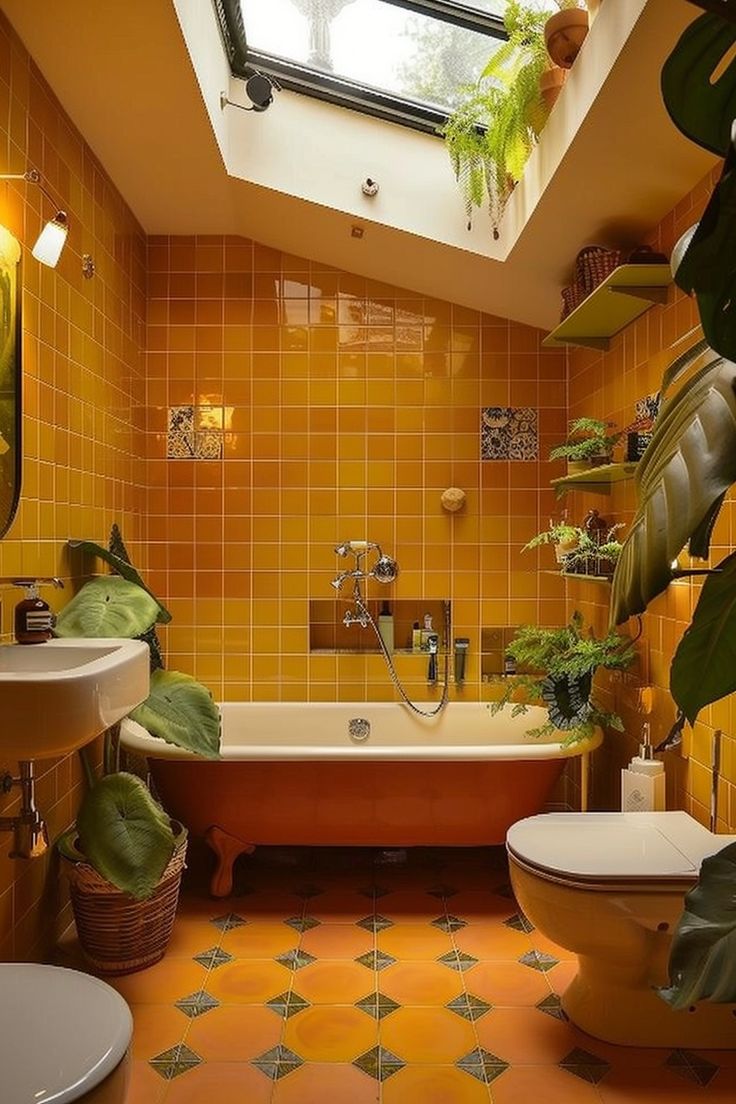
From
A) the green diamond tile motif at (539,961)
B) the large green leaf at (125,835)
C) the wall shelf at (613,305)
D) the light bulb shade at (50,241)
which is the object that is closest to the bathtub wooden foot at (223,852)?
the large green leaf at (125,835)

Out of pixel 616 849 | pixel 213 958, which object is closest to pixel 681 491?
pixel 616 849

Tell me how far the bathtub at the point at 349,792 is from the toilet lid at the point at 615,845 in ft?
1.93

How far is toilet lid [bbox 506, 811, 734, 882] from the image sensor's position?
7.20 ft

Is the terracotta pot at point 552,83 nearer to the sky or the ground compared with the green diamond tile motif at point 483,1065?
nearer to the sky

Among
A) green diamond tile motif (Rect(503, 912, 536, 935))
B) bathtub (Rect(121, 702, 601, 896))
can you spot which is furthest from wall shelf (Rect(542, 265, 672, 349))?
green diamond tile motif (Rect(503, 912, 536, 935))

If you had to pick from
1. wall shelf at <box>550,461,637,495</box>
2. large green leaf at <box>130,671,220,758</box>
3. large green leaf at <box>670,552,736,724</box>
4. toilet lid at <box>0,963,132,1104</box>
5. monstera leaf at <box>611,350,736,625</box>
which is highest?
wall shelf at <box>550,461,637,495</box>

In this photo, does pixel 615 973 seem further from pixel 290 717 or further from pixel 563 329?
pixel 563 329

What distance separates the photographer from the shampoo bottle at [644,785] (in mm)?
2781

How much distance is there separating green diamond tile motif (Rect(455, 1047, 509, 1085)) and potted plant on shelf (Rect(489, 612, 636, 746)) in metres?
1.17

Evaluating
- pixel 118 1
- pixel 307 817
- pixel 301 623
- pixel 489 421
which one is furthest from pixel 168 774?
pixel 118 1

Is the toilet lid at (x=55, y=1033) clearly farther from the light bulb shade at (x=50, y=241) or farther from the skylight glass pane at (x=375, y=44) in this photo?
the skylight glass pane at (x=375, y=44)

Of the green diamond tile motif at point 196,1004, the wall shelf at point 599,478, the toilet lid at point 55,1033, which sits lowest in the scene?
the green diamond tile motif at point 196,1004

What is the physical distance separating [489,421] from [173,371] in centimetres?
149

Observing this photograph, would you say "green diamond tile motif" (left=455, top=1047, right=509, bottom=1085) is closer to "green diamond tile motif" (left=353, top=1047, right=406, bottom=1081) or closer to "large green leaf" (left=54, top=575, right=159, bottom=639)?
"green diamond tile motif" (left=353, top=1047, right=406, bottom=1081)
